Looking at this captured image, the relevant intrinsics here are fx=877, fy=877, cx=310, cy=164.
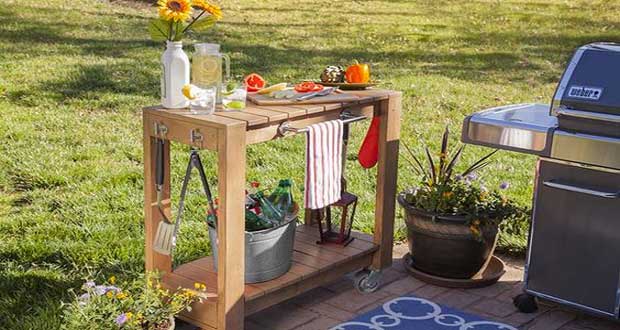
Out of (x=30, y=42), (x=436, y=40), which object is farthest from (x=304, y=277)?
(x=436, y=40)

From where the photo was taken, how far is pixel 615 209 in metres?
3.81

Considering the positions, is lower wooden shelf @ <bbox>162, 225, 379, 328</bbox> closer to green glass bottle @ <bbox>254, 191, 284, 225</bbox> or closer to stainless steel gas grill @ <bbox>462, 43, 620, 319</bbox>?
green glass bottle @ <bbox>254, 191, 284, 225</bbox>

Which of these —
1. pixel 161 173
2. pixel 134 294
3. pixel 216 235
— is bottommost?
pixel 134 294

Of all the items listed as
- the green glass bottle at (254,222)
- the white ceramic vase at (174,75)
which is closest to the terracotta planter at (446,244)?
the green glass bottle at (254,222)

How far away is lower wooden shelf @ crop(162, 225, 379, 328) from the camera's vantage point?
147 inches

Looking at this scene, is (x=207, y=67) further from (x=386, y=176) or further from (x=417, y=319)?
(x=417, y=319)

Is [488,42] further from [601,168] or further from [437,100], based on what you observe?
[601,168]

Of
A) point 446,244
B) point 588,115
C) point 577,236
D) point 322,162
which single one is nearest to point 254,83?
point 322,162

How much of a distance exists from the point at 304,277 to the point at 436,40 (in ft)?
26.7

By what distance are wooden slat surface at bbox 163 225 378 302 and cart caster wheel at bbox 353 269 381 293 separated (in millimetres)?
107

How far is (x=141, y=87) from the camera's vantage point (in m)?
8.12

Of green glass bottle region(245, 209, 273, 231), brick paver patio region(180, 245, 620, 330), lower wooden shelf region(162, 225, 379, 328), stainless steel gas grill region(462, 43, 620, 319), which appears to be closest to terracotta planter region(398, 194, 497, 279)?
brick paver patio region(180, 245, 620, 330)

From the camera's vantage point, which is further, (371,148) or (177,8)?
(371,148)

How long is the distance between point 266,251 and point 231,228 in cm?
36
